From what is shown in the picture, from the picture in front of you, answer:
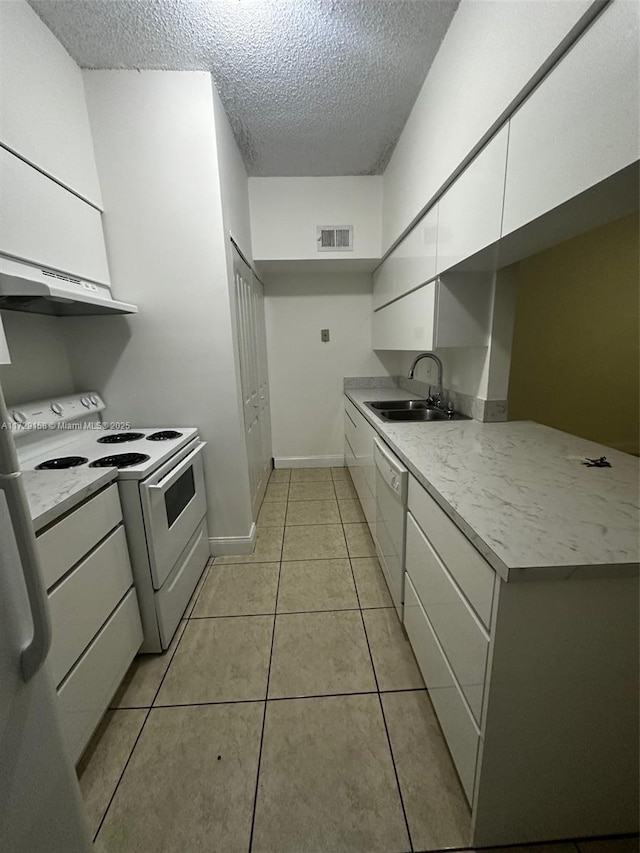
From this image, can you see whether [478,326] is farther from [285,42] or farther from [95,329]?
[95,329]

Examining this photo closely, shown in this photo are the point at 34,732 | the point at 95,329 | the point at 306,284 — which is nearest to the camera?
the point at 34,732

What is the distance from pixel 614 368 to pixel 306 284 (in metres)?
2.82

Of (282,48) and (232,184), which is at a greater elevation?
(282,48)

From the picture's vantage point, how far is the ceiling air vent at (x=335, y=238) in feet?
9.01

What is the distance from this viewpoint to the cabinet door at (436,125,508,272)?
1.11 meters

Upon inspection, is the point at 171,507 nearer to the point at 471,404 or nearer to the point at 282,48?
the point at 471,404

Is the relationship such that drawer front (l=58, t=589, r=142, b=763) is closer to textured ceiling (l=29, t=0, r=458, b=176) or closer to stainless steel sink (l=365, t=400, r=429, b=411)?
stainless steel sink (l=365, t=400, r=429, b=411)

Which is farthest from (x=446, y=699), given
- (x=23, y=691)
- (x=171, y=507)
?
(x=171, y=507)

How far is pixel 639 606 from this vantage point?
708 mm

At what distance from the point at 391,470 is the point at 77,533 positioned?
1217 mm

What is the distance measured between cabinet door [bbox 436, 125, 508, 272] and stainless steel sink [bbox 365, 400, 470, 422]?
96 cm

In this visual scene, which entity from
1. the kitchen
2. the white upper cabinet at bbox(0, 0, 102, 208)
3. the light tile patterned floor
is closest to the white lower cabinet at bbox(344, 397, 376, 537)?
the light tile patterned floor

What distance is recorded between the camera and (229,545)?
2.20 m

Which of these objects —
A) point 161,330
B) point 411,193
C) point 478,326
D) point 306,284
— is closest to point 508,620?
point 478,326
